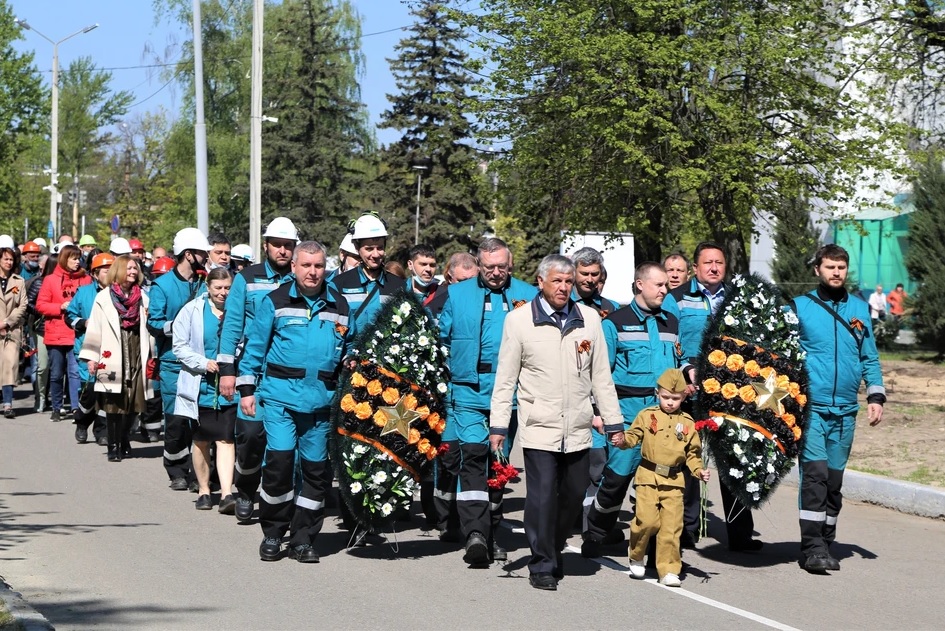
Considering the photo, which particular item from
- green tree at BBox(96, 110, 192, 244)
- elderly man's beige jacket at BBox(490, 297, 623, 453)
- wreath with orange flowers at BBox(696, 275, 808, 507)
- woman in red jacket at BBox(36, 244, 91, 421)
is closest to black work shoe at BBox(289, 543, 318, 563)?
elderly man's beige jacket at BBox(490, 297, 623, 453)

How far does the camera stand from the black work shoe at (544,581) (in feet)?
26.6

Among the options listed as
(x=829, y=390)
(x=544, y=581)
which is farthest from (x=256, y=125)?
(x=544, y=581)

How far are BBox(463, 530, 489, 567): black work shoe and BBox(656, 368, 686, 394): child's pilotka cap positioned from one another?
4.87 ft

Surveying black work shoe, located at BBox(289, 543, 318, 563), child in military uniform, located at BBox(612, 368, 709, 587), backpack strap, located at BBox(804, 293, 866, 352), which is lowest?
black work shoe, located at BBox(289, 543, 318, 563)

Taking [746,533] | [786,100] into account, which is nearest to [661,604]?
[746,533]

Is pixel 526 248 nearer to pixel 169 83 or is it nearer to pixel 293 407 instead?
pixel 169 83

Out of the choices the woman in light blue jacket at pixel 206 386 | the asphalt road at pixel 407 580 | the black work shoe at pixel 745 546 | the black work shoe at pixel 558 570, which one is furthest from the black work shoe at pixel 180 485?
the black work shoe at pixel 745 546

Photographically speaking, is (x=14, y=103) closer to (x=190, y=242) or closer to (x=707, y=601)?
(x=190, y=242)

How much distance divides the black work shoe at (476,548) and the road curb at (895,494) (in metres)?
4.05

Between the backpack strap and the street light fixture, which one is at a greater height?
the street light fixture

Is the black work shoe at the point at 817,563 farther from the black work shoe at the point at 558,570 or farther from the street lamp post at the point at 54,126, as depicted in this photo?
the street lamp post at the point at 54,126

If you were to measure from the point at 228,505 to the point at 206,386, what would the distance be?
3.24 ft

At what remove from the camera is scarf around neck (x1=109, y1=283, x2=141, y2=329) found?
14047mm

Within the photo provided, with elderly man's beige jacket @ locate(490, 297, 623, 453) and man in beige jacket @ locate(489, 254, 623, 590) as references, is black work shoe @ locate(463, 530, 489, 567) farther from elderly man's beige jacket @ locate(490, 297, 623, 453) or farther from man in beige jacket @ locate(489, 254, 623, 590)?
elderly man's beige jacket @ locate(490, 297, 623, 453)
